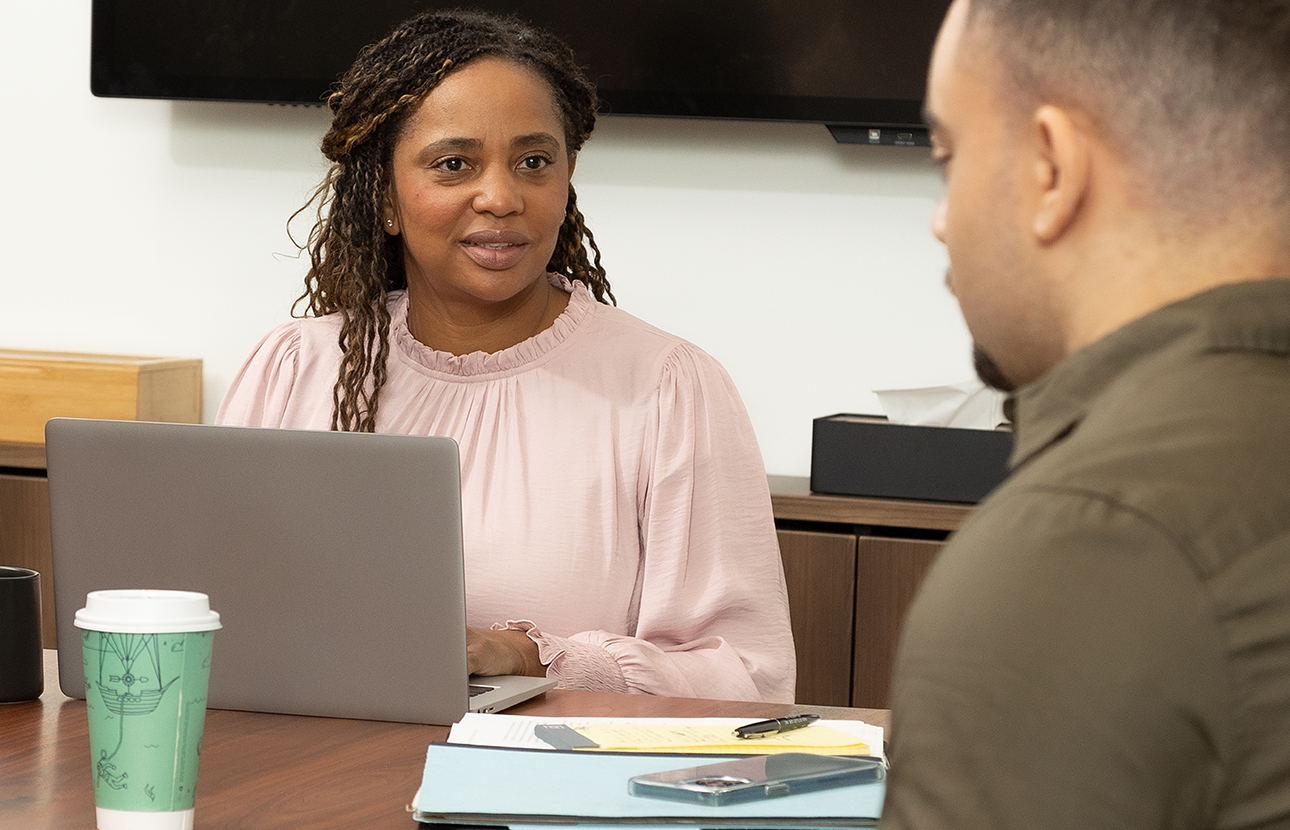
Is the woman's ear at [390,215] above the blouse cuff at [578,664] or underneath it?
above

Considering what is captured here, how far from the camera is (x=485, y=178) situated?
173 cm

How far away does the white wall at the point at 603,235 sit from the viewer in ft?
8.32

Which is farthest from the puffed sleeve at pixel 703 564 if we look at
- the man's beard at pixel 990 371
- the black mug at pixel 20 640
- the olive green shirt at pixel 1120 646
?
the olive green shirt at pixel 1120 646

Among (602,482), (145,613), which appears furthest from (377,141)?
(145,613)

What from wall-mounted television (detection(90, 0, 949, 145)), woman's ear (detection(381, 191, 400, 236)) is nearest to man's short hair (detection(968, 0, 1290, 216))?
woman's ear (detection(381, 191, 400, 236))

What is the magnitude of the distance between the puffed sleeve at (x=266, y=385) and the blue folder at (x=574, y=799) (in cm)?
93

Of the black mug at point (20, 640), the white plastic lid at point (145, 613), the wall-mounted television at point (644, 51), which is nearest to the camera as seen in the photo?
the white plastic lid at point (145, 613)

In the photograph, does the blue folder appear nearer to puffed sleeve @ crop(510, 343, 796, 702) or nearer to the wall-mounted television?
puffed sleeve @ crop(510, 343, 796, 702)

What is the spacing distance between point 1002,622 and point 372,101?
145 centimetres

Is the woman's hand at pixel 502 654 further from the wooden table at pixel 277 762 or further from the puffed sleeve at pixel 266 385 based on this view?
the puffed sleeve at pixel 266 385

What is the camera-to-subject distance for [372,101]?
1775mm

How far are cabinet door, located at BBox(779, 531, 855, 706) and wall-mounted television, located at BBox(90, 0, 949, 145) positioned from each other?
71 centimetres

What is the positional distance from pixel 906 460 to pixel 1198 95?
1.67 m

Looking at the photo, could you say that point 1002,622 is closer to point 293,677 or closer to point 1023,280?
point 1023,280
